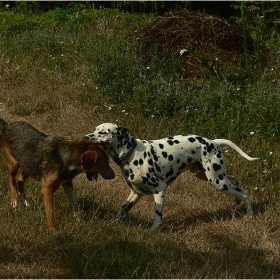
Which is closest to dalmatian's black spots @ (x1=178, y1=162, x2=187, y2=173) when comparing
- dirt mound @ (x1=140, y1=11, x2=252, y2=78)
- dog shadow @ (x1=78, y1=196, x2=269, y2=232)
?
dog shadow @ (x1=78, y1=196, x2=269, y2=232)

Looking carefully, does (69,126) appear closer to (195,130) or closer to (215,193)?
(195,130)

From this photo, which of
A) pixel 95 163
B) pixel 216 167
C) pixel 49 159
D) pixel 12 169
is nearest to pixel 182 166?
pixel 216 167

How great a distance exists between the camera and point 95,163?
23.0 feet

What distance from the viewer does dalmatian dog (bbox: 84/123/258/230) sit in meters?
7.39

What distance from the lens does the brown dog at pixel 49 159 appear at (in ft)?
23.1

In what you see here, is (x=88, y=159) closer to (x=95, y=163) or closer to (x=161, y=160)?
Result: (x=95, y=163)

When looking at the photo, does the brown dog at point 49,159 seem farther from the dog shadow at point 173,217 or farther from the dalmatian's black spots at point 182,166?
the dalmatian's black spots at point 182,166

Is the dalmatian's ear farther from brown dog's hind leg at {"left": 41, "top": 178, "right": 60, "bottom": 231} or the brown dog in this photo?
brown dog's hind leg at {"left": 41, "top": 178, "right": 60, "bottom": 231}

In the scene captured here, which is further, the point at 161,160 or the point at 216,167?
the point at 216,167

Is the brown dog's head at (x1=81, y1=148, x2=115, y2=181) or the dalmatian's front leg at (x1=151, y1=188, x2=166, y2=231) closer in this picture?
the brown dog's head at (x1=81, y1=148, x2=115, y2=181)

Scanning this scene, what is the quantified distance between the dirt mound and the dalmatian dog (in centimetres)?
379

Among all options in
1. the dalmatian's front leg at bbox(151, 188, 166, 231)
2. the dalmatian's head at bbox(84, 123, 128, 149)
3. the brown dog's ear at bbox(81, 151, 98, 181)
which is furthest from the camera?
the dalmatian's front leg at bbox(151, 188, 166, 231)

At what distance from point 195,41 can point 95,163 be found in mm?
5620

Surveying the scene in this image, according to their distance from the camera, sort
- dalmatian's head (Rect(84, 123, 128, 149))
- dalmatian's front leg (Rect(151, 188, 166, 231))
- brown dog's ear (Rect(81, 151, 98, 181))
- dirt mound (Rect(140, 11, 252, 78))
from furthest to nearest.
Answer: dirt mound (Rect(140, 11, 252, 78)) < dalmatian's front leg (Rect(151, 188, 166, 231)) < dalmatian's head (Rect(84, 123, 128, 149)) < brown dog's ear (Rect(81, 151, 98, 181))
